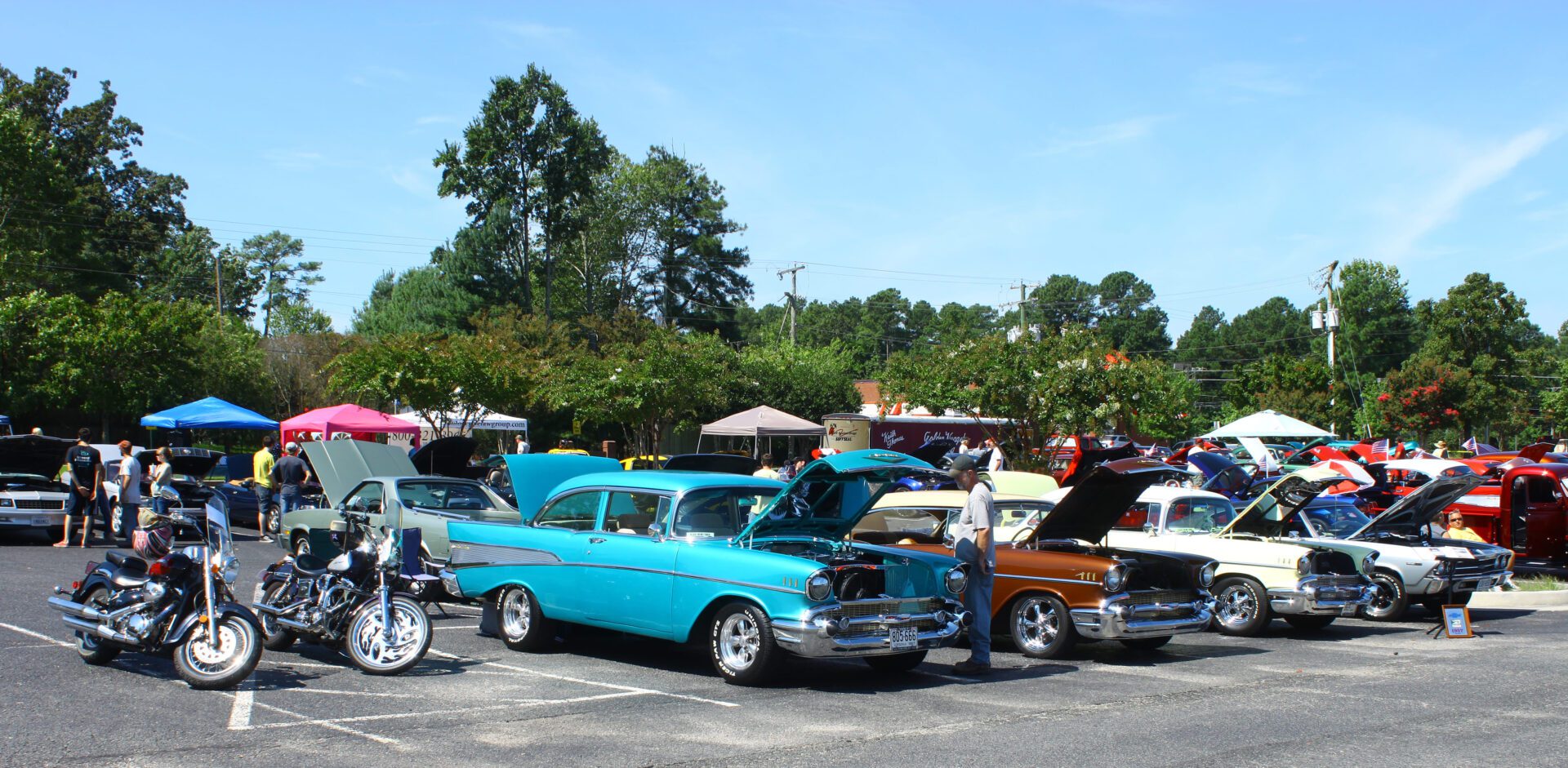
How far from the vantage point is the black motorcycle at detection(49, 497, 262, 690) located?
764 centimetres

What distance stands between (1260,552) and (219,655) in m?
9.51

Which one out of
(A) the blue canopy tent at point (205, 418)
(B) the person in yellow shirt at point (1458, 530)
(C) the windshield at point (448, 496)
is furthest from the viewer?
(A) the blue canopy tent at point (205, 418)

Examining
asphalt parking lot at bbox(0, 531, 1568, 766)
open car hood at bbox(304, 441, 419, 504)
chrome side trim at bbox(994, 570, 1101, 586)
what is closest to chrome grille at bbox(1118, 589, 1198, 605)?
chrome side trim at bbox(994, 570, 1101, 586)

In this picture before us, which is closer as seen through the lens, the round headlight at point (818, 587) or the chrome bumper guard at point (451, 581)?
the round headlight at point (818, 587)

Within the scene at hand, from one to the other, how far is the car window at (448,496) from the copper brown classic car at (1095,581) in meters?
5.40

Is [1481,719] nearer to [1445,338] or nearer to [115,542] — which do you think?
[115,542]

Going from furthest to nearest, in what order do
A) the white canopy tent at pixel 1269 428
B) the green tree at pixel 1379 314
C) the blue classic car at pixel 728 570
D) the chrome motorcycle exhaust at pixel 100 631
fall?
the green tree at pixel 1379 314
the white canopy tent at pixel 1269 428
the blue classic car at pixel 728 570
the chrome motorcycle exhaust at pixel 100 631

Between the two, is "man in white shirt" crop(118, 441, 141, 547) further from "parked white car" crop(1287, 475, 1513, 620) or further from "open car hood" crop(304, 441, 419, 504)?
"parked white car" crop(1287, 475, 1513, 620)

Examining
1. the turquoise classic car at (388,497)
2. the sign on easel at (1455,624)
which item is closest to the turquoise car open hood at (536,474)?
the turquoise classic car at (388,497)

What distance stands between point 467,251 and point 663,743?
49849 millimetres

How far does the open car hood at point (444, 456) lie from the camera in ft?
60.8

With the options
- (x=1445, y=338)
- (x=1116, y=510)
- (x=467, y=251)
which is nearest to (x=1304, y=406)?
(x=1445, y=338)

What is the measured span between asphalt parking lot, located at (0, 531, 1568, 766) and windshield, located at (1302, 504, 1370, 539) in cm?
Result: 451

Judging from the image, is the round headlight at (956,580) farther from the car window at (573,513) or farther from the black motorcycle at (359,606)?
the black motorcycle at (359,606)
